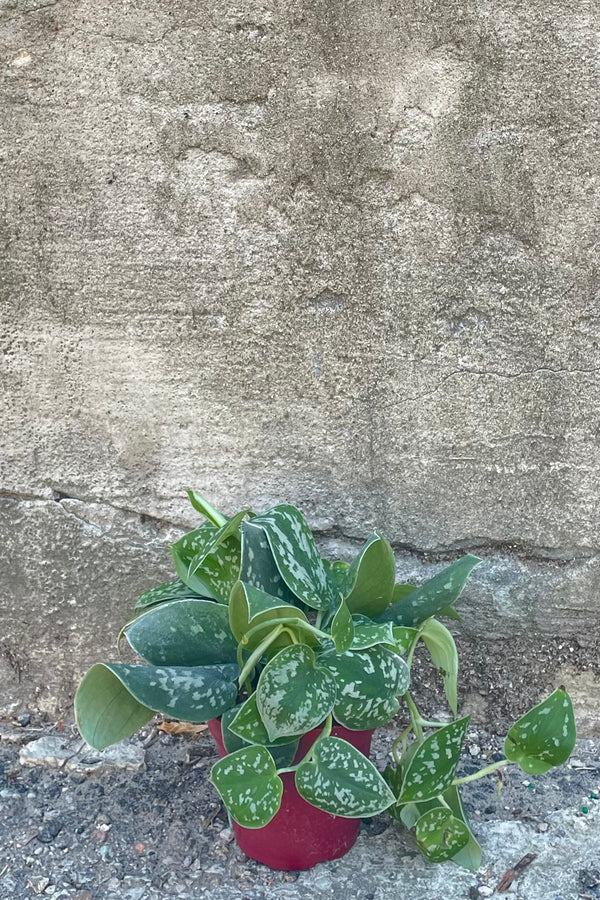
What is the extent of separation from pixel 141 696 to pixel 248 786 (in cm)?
18

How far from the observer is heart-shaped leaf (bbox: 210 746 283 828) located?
1.05 meters

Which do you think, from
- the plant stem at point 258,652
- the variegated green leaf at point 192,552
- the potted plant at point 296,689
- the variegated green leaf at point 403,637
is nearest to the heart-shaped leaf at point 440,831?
the potted plant at point 296,689

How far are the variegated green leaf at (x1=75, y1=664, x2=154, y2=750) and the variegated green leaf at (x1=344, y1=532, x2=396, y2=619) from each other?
0.33 m

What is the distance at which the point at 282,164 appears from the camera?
4.51 ft

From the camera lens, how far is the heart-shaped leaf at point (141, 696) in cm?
107

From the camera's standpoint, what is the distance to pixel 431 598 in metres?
1.21

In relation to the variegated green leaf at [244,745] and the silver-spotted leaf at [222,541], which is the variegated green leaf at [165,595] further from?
the variegated green leaf at [244,745]

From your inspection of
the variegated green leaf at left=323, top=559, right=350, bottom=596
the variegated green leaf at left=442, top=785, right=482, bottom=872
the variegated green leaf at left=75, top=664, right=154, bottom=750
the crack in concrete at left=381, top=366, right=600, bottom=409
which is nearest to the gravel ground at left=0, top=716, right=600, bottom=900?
the variegated green leaf at left=442, top=785, right=482, bottom=872

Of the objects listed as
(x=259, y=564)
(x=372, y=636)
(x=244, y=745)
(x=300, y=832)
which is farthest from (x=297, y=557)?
(x=300, y=832)

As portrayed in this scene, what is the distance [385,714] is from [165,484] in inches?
23.5

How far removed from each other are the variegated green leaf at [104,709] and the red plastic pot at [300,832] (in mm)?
146

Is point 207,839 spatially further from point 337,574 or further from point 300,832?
point 337,574

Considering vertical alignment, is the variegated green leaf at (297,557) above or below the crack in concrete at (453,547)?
above

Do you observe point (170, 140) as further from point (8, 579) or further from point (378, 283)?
point (8, 579)
